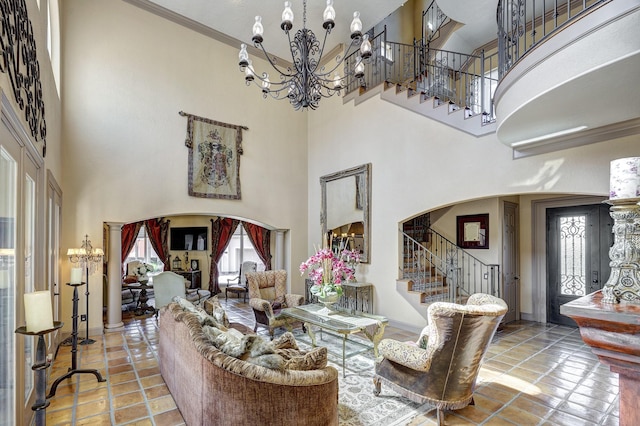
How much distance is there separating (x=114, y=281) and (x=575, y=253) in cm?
822

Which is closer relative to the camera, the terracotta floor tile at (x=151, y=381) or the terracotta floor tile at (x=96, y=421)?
the terracotta floor tile at (x=96, y=421)

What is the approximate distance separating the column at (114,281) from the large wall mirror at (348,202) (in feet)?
12.6

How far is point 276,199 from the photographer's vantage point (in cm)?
775

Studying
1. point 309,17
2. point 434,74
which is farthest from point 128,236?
point 434,74

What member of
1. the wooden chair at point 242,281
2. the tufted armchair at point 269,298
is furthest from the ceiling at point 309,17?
the wooden chair at point 242,281

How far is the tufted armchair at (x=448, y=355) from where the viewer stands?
2.47m

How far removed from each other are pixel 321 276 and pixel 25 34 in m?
3.69

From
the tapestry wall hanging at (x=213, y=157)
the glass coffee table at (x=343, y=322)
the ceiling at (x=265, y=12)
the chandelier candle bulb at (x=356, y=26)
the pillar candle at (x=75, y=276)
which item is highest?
the ceiling at (x=265, y=12)

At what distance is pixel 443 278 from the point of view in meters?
6.66

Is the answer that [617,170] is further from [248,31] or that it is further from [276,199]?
[248,31]

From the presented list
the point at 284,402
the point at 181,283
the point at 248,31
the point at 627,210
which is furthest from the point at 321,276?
the point at 248,31

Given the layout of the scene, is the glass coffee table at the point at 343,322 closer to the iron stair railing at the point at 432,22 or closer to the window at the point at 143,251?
the window at the point at 143,251

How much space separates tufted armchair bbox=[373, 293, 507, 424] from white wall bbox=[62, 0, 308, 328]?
517 cm

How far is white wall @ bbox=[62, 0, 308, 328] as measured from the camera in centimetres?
537
